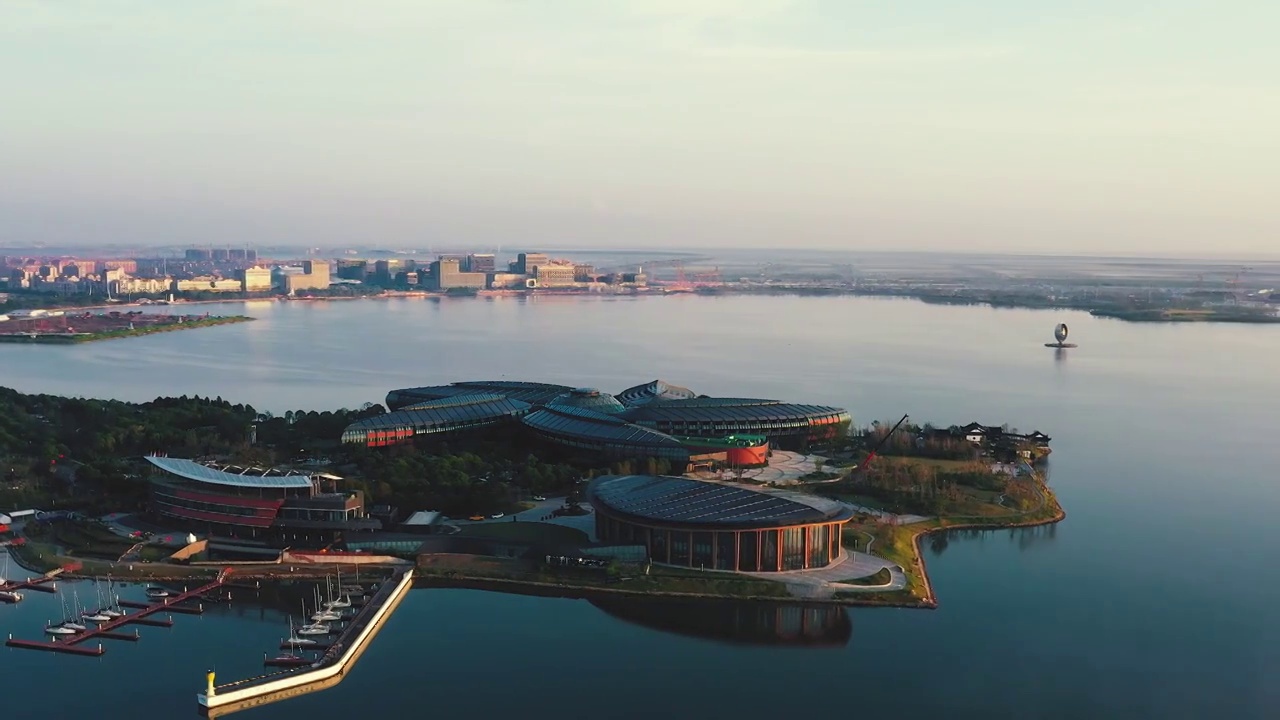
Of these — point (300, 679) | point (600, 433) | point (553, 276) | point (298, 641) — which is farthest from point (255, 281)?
point (300, 679)

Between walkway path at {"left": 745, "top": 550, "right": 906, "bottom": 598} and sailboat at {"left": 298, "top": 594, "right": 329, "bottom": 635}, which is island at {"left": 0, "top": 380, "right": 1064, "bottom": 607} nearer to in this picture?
walkway path at {"left": 745, "top": 550, "right": 906, "bottom": 598}

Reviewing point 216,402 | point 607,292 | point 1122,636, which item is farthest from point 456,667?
point 607,292

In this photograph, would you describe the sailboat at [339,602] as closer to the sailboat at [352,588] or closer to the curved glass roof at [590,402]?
the sailboat at [352,588]

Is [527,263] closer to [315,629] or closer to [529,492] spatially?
[529,492]

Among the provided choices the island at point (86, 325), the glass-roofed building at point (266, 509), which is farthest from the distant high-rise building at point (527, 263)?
the glass-roofed building at point (266, 509)

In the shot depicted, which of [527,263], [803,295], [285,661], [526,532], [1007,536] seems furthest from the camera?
[527,263]

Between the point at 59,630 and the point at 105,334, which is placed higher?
the point at 105,334
